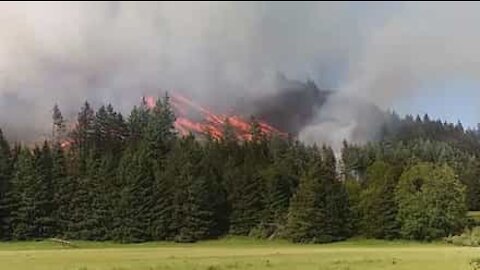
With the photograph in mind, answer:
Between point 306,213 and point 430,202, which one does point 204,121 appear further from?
point 430,202

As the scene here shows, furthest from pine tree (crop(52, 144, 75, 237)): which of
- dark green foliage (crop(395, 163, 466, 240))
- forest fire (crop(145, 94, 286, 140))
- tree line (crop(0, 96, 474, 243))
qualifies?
dark green foliage (crop(395, 163, 466, 240))

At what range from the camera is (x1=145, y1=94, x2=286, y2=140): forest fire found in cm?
9550

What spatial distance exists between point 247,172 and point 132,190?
41.7 feet

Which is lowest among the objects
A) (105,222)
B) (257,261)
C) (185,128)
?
(257,261)

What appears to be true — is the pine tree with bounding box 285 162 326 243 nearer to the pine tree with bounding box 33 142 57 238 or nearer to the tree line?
the tree line

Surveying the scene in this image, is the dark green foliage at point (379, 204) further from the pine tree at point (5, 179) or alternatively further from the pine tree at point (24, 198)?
the pine tree at point (5, 179)

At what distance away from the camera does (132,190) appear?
70875 mm

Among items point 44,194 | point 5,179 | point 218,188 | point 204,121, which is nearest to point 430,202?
point 218,188

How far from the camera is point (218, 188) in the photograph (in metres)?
75.4

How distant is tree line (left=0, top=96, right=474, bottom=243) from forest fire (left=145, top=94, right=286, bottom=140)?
12544 mm

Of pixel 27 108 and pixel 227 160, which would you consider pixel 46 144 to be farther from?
pixel 227 160

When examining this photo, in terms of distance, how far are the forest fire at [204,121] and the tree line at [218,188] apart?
12.5m

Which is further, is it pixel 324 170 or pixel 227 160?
pixel 227 160

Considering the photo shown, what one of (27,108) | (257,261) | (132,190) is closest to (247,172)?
(132,190)
